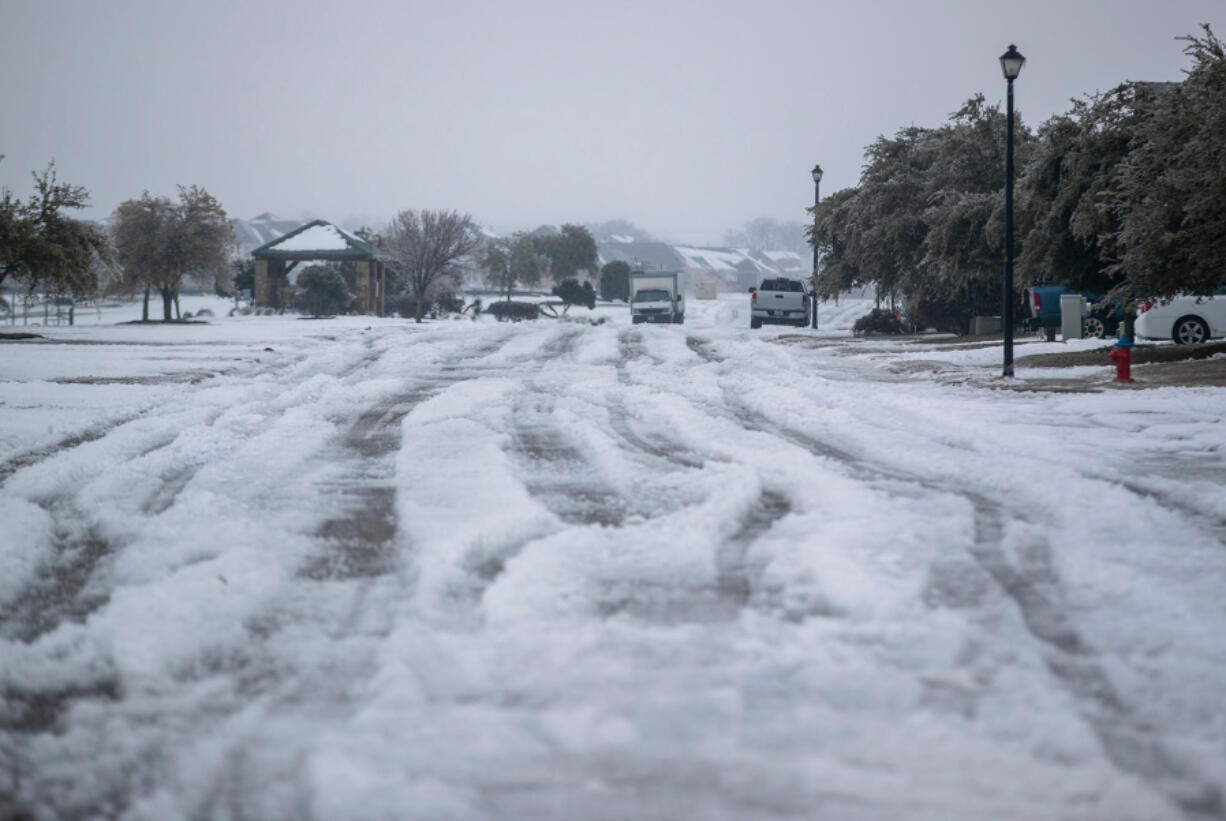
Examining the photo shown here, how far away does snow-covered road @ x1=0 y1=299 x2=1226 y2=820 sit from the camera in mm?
2703

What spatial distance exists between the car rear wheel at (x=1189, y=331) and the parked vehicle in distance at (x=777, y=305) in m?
17.5

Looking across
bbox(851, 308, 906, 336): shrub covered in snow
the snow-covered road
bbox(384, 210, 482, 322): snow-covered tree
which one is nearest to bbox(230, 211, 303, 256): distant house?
bbox(384, 210, 482, 322): snow-covered tree

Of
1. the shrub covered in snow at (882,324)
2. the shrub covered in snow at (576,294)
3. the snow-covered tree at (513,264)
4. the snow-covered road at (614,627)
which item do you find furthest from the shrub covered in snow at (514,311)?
the snow-covered road at (614,627)

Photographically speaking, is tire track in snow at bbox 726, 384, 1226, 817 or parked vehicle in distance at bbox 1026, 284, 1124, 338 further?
parked vehicle in distance at bbox 1026, 284, 1124, 338

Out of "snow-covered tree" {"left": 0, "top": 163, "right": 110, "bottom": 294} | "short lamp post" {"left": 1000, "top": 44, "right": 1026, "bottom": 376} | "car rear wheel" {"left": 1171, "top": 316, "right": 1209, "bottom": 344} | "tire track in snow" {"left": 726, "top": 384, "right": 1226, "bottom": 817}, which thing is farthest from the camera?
"snow-covered tree" {"left": 0, "top": 163, "right": 110, "bottom": 294}

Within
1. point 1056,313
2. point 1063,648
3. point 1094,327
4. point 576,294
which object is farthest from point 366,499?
point 576,294

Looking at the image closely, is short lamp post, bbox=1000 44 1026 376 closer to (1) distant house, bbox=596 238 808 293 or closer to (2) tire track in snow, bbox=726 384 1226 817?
(2) tire track in snow, bbox=726 384 1226 817

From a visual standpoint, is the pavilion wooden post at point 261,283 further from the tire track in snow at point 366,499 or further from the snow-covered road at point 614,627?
the snow-covered road at point 614,627

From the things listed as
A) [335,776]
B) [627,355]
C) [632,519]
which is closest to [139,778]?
[335,776]

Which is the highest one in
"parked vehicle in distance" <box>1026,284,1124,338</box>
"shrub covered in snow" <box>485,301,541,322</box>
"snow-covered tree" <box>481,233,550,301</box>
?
"snow-covered tree" <box>481,233,550,301</box>

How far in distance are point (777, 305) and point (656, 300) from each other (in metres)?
5.56

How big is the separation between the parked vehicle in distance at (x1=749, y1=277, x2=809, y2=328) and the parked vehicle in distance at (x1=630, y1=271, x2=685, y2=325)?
4332 millimetres

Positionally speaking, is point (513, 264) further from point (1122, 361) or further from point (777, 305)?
point (1122, 361)

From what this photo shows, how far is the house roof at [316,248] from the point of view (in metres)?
50.8
